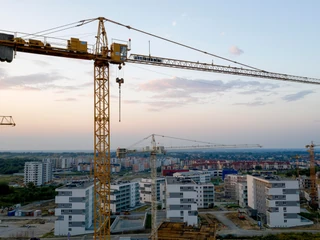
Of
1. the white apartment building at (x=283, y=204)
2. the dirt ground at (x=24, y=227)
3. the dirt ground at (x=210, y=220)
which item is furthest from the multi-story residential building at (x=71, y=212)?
the white apartment building at (x=283, y=204)

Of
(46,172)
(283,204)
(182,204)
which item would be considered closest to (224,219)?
(182,204)

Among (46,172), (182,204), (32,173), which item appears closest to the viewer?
(182,204)

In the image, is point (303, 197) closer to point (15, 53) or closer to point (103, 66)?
point (103, 66)

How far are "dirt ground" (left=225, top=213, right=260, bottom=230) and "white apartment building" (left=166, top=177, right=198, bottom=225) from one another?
264cm

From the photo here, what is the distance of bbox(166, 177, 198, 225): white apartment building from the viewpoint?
15.6 m

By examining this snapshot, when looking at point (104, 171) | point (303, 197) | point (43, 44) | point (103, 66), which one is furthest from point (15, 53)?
point (303, 197)

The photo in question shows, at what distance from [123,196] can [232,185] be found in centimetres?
990

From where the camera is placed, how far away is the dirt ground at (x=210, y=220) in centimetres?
1588

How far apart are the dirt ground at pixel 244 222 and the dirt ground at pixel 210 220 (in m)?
0.93

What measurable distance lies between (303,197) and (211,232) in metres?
14.7

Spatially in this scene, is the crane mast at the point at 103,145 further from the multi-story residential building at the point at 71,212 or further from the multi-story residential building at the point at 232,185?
the multi-story residential building at the point at 232,185

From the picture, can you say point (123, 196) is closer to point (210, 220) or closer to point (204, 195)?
point (204, 195)

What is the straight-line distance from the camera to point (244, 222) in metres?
16.6

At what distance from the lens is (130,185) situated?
69.3 ft
